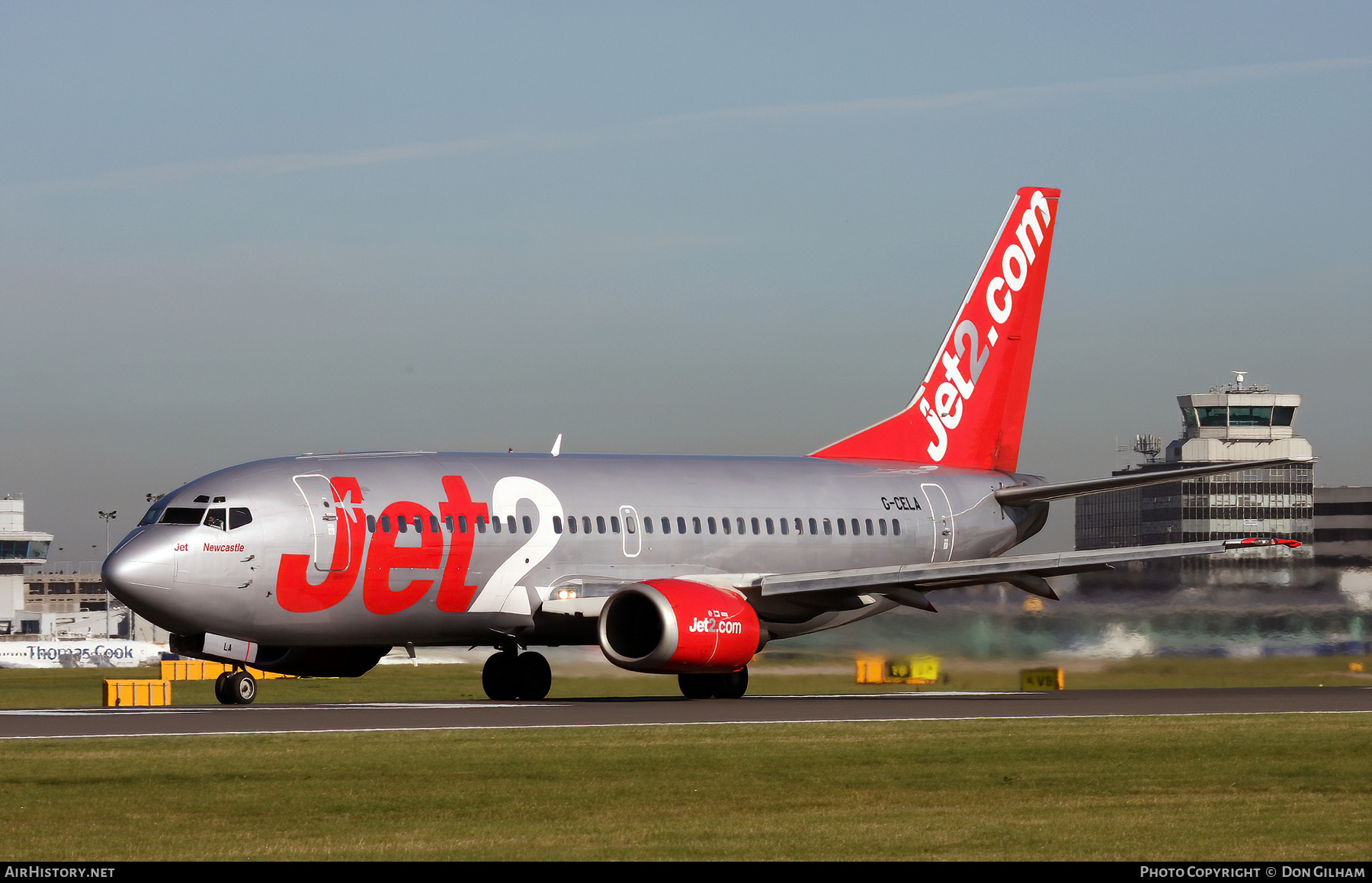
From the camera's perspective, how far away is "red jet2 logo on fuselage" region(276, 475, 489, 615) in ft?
104

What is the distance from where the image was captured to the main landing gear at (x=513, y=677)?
118 feet

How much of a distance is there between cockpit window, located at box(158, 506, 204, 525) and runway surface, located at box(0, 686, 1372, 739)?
9.67 ft

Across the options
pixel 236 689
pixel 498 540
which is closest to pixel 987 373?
pixel 498 540

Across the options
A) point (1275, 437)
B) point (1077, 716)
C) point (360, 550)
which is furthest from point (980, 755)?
point (1275, 437)

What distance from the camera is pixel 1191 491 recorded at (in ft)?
604

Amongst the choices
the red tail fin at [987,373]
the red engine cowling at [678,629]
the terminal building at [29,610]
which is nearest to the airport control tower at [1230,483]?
the terminal building at [29,610]

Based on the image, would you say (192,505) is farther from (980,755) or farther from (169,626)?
(980,755)

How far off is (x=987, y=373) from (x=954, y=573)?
10872mm

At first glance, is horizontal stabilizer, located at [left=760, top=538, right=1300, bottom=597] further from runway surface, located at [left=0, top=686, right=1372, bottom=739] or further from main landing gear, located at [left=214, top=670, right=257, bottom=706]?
main landing gear, located at [left=214, top=670, right=257, bottom=706]

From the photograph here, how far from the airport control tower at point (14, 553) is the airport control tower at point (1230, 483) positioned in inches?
3677

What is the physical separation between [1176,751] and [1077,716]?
5749 millimetres

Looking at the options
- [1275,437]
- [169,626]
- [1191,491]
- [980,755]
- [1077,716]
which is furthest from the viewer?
[1191,491]

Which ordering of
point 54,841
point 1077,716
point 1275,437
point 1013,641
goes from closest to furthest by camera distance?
point 54,841, point 1077,716, point 1013,641, point 1275,437
